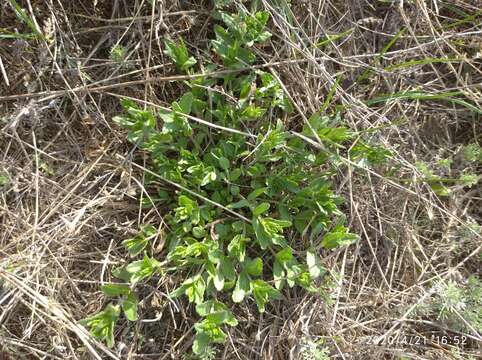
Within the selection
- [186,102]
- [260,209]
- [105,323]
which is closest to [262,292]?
[260,209]

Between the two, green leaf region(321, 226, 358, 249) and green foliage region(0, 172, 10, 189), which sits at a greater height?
green leaf region(321, 226, 358, 249)

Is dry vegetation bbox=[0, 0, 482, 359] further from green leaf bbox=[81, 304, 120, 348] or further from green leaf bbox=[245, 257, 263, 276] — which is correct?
green leaf bbox=[245, 257, 263, 276]

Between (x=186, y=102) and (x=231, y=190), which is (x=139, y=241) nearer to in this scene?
(x=231, y=190)

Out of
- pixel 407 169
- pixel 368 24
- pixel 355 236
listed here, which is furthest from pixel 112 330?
pixel 368 24

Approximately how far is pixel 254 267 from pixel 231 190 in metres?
0.41

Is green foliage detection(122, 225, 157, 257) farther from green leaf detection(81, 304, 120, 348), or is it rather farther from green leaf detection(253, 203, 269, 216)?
green leaf detection(253, 203, 269, 216)

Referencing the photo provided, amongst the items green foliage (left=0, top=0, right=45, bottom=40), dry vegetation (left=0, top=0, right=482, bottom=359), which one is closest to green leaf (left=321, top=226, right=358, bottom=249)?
dry vegetation (left=0, top=0, right=482, bottom=359)

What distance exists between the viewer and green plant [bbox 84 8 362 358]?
2.44 metres
